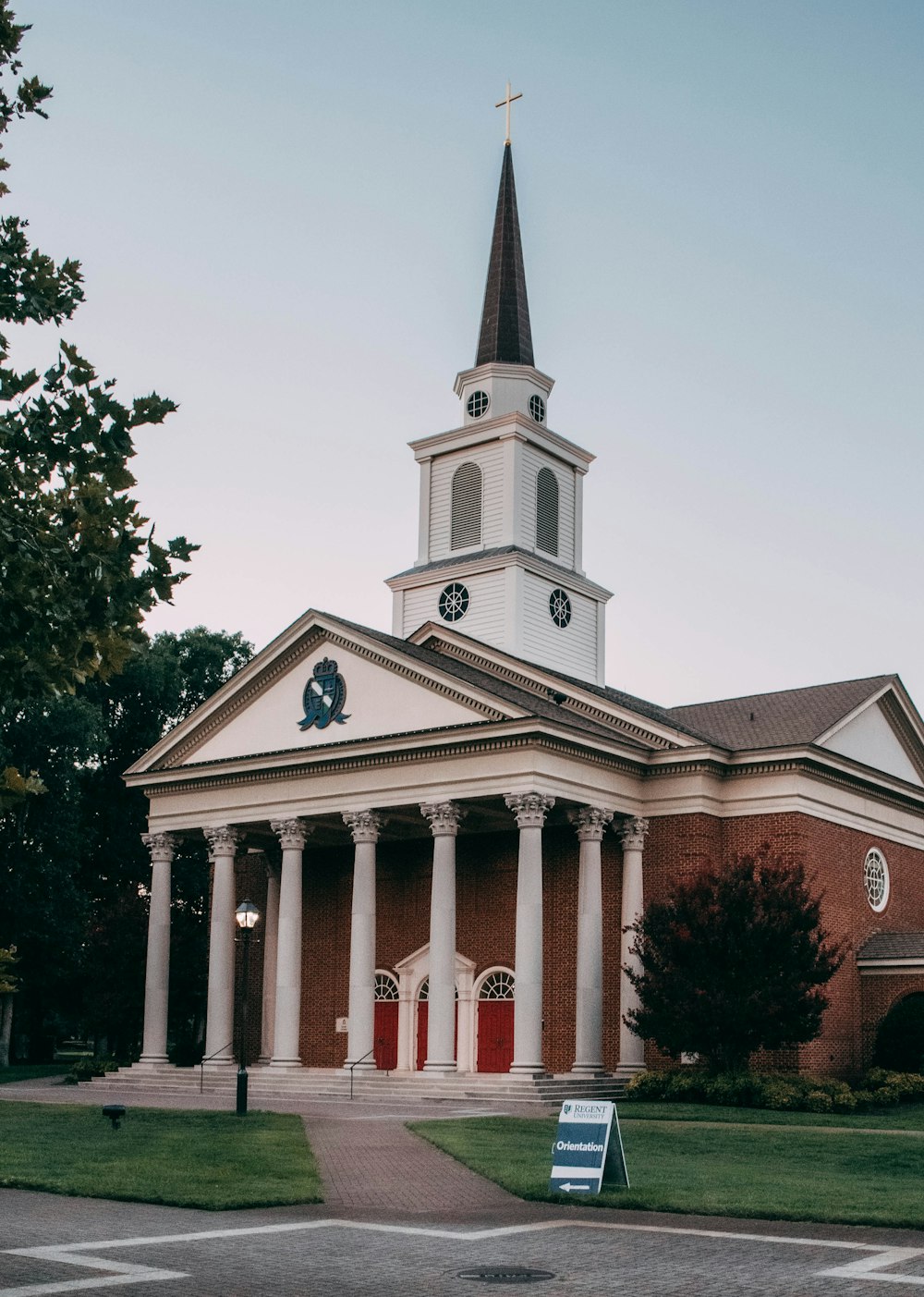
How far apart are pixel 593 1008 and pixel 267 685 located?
12407mm

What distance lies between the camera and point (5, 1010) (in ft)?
183

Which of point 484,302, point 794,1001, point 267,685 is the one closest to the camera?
point 794,1001

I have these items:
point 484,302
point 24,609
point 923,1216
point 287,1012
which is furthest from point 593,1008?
point 24,609

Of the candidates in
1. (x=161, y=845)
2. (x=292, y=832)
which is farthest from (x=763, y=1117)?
(x=161, y=845)

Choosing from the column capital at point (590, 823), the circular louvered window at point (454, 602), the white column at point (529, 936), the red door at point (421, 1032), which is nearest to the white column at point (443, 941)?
the white column at point (529, 936)

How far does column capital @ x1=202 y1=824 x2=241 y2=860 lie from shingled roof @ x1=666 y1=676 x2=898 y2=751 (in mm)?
12680

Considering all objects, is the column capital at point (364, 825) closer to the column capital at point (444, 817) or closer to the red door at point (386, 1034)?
the column capital at point (444, 817)

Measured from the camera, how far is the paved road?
11023 millimetres

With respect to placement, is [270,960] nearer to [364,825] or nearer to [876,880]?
[364,825]

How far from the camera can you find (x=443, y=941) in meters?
34.7

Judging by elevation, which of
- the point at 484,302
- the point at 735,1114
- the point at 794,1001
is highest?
the point at 484,302

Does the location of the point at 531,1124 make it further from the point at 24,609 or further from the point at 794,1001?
the point at 24,609

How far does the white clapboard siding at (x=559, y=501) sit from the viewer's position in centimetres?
4422

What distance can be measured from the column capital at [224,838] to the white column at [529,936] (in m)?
10.0
